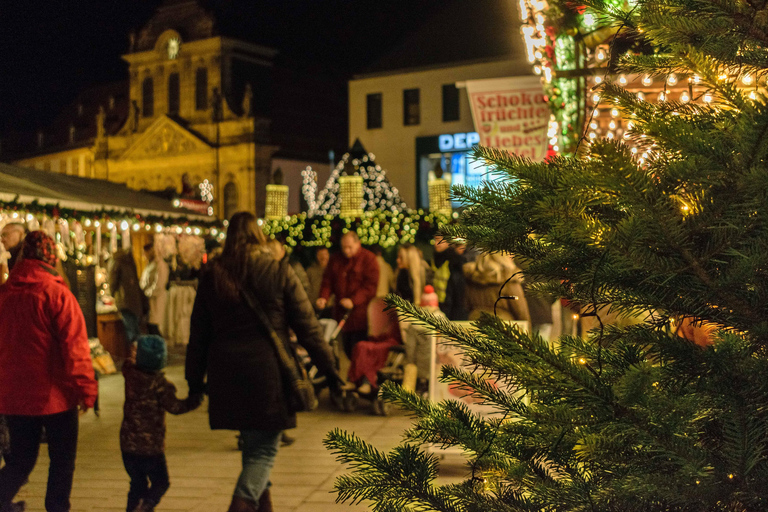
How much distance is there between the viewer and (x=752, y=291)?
1.33m

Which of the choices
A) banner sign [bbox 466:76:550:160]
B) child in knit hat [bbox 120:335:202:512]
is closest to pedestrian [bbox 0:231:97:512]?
child in knit hat [bbox 120:335:202:512]

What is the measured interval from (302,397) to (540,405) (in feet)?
9.62

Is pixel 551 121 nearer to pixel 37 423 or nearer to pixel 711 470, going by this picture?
pixel 37 423

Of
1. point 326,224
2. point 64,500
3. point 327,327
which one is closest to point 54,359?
point 64,500

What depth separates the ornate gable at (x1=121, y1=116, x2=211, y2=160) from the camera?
161 ft

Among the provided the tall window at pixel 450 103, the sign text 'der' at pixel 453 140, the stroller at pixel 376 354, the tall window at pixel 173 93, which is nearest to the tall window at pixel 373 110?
Answer: the tall window at pixel 450 103

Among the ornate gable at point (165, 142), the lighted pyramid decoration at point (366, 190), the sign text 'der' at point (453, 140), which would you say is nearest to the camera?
the lighted pyramid decoration at point (366, 190)

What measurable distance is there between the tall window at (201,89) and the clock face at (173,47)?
177cm

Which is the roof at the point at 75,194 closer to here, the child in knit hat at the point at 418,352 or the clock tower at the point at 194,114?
the child in knit hat at the point at 418,352

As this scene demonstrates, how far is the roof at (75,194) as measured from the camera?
10.1 m

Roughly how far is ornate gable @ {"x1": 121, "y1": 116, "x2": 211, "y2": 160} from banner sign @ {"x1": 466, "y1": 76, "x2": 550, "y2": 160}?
39.1 meters

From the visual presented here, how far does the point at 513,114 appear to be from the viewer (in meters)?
10.7

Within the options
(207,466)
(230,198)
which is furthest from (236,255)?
(230,198)

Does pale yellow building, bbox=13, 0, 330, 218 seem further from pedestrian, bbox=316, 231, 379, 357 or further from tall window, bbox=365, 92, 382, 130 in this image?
pedestrian, bbox=316, 231, 379, 357
